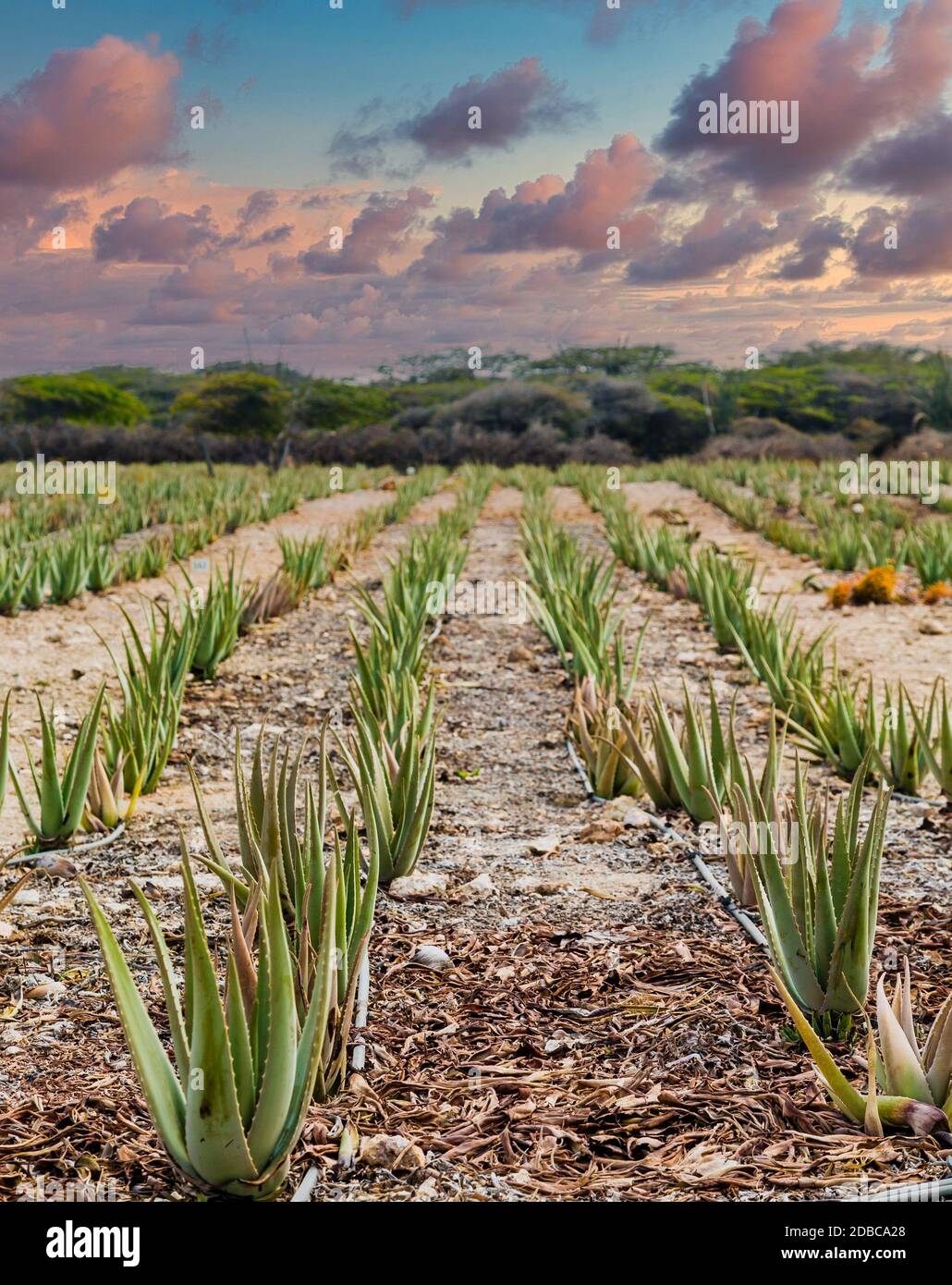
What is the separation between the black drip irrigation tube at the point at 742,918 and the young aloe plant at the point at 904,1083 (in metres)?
Answer: 0.07

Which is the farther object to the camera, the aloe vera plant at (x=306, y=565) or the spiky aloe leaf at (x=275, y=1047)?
the aloe vera plant at (x=306, y=565)

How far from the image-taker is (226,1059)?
129 centimetres

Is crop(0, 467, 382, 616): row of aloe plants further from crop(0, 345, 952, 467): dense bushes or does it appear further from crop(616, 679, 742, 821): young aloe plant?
crop(0, 345, 952, 467): dense bushes

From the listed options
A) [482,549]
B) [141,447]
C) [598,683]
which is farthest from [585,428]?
[598,683]

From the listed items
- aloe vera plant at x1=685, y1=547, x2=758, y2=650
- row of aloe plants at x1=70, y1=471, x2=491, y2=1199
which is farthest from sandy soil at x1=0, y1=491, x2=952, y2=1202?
→ aloe vera plant at x1=685, y1=547, x2=758, y2=650

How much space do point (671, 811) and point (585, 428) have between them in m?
38.5

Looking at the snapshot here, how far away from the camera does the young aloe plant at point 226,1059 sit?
129 cm

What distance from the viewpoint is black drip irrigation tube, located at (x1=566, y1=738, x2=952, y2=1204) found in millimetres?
1351

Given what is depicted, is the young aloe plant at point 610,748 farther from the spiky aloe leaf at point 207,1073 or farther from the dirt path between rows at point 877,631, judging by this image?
the spiky aloe leaf at point 207,1073

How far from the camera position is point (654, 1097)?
161 cm

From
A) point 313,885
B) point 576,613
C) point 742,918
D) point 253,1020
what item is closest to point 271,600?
point 576,613

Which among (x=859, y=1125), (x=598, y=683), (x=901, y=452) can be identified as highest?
(x=901, y=452)

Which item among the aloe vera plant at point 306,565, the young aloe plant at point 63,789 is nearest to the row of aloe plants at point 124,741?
the young aloe plant at point 63,789
